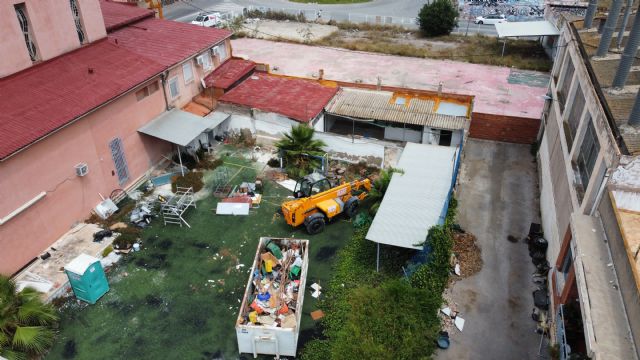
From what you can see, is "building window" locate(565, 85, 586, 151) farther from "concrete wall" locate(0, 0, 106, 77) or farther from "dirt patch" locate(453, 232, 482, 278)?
"concrete wall" locate(0, 0, 106, 77)

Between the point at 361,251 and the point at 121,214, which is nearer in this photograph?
the point at 361,251

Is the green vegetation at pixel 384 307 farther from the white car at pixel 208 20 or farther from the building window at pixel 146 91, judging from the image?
the white car at pixel 208 20

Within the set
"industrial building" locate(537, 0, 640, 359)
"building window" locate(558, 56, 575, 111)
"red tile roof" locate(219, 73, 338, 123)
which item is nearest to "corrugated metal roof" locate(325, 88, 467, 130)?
"red tile roof" locate(219, 73, 338, 123)

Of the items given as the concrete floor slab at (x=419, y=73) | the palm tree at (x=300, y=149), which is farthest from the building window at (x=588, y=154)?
the concrete floor slab at (x=419, y=73)

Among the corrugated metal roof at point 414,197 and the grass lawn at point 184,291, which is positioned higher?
the corrugated metal roof at point 414,197

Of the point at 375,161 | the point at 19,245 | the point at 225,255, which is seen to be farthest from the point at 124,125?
the point at 375,161

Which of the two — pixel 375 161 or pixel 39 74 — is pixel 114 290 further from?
pixel 375 161
